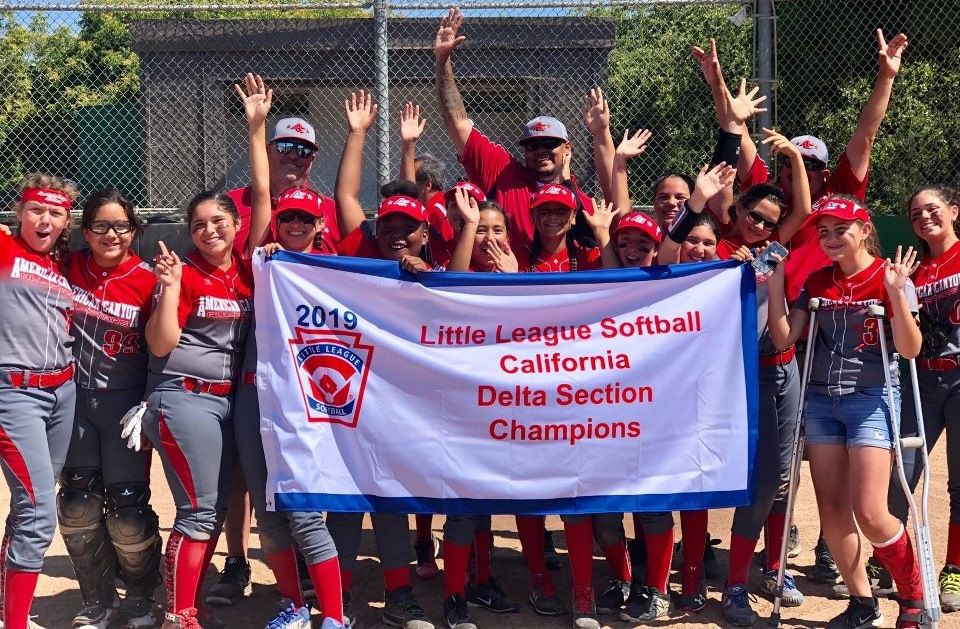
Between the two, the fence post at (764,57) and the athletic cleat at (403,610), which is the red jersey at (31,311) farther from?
the fence post at (764,57)

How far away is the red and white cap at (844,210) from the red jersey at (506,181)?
1185mm

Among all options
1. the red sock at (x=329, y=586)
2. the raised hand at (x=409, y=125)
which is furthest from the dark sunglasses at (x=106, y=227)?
the raised hand at (x=409, y=125)

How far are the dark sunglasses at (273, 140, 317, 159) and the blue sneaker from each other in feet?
7.11

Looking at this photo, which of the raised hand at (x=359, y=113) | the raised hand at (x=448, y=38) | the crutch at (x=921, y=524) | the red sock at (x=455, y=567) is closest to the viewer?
the crutch at (x=921, y=524)

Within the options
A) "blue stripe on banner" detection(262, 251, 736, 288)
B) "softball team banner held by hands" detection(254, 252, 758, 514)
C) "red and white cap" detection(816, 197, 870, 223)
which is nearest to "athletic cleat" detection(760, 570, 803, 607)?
"softball team banner held by hands" detection(254, 252, 758, 514)

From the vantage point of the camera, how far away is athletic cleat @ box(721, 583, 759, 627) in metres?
5.04

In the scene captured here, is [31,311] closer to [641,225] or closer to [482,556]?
[482,556]

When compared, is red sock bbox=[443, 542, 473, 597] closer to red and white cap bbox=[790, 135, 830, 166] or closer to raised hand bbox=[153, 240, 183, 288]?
raised hand bbox=[153, 240, 183, 288]

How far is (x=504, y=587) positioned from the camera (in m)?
5.67

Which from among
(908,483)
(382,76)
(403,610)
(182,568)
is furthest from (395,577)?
(382,76)

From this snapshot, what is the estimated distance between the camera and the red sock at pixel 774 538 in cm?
548

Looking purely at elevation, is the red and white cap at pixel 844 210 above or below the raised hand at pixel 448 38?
below

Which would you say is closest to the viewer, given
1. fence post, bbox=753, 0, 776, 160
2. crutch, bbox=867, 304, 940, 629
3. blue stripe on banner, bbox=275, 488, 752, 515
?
crutch, bbox=867, 304, 940, 629

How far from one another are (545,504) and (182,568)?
159 cm
